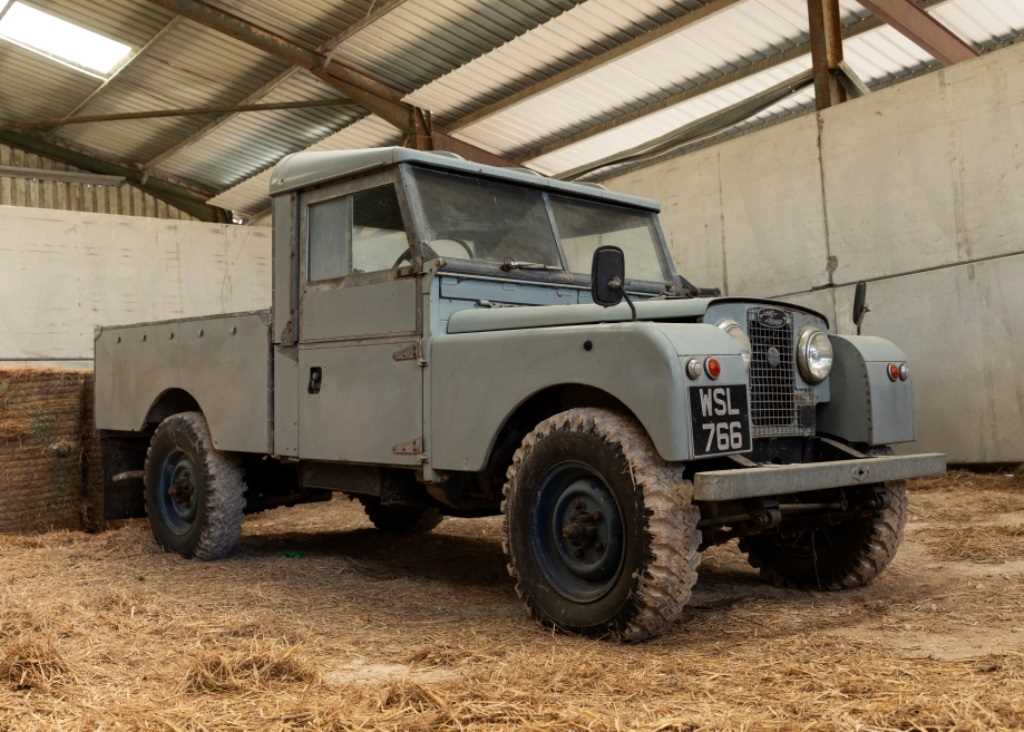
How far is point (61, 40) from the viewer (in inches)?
530

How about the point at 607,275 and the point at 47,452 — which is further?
the point at 47,452

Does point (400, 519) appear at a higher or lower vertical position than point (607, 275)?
lower

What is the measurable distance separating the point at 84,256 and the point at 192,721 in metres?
11.2

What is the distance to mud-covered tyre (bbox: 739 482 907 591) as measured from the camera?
15.4ft

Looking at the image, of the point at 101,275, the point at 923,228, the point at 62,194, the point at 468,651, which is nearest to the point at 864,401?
the point at 468,651

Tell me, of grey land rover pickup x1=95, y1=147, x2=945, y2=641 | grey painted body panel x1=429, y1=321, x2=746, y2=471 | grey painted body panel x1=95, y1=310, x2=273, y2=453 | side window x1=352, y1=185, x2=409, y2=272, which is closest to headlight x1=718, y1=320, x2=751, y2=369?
grey land rover pickup x1=95, y1=147, x2=945, y2=641

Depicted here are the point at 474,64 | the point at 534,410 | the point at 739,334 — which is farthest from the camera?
the point at 474,64

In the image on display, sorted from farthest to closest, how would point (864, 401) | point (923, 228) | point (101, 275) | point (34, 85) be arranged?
point (34, 85) → point (101, 275) → point (923, 228) → point (864, 401)

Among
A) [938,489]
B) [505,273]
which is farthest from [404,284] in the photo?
[938,489]

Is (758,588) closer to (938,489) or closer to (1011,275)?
(938,489)

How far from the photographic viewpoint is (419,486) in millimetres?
5152

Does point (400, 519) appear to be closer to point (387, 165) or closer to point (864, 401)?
point (387, 165)

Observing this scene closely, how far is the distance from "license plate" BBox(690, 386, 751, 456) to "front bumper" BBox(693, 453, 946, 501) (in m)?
0.10

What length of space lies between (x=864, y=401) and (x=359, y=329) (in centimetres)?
241
